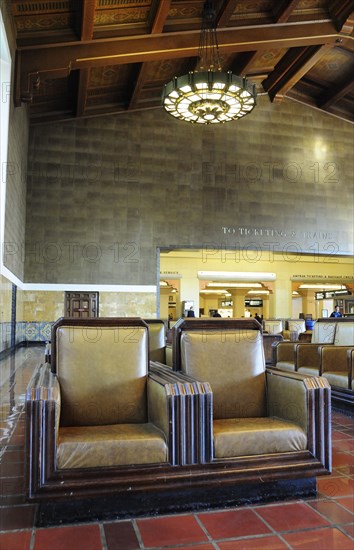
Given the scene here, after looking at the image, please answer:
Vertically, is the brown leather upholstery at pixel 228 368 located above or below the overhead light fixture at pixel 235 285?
below

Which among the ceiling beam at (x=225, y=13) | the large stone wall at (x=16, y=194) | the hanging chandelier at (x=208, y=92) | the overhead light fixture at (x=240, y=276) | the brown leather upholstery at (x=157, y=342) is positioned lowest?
the brown leather upholstery at (x=157, y=342)

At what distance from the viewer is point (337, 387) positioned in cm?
463

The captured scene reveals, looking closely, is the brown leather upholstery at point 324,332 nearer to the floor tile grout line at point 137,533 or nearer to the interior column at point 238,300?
the floor tile grout line at point 137,533

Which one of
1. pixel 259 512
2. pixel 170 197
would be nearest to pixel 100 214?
pixel 170 197

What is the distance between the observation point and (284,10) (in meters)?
9.73

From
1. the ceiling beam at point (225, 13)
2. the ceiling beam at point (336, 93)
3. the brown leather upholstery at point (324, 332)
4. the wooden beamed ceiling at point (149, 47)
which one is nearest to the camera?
the brown leather upholstery at point (324, 332)

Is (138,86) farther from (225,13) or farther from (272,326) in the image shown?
(272,326)

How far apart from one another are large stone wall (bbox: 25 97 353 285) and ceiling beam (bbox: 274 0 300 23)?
3.92 metres

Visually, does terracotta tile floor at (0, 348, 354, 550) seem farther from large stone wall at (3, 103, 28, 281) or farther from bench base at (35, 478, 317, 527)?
large stone wall at (3, 103, 28, 281)

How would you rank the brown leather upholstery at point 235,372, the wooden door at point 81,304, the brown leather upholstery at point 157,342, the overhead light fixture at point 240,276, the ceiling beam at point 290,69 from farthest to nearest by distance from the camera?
the overhead light fixture at point 240,276
the wooden door at point 81,304
the ceiling beam at point 290,69
the brown leather upholstery at point 157,342
the brown leather upholstery at point 235,372

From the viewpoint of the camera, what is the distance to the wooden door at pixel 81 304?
12.7 m

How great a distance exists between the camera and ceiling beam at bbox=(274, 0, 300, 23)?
9468mm

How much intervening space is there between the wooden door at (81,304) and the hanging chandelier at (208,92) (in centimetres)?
544

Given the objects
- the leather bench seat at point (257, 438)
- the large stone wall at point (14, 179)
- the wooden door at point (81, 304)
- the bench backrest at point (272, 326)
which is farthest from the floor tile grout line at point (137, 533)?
the wooden door at point (81, 304)
